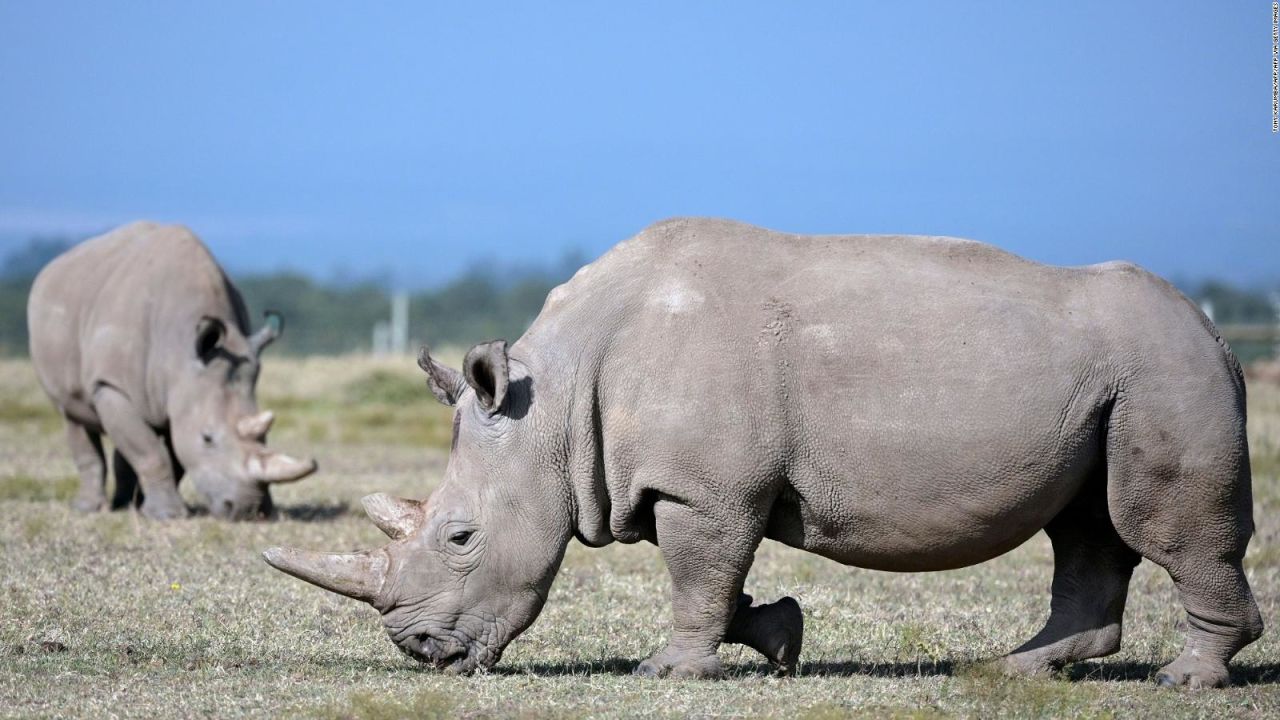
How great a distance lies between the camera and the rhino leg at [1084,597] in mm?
7199

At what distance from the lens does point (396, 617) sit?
6.95 metres

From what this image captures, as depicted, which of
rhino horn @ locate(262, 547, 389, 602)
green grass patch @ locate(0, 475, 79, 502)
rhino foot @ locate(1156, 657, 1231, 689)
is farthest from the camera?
green grass patch @ locate(0, 475, 79, 502)

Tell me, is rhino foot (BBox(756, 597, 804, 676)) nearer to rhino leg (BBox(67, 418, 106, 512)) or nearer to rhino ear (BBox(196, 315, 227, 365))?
rhino ear (BBox(196, 315, 227, 365))

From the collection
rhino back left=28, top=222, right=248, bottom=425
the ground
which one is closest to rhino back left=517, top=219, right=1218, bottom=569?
the ground

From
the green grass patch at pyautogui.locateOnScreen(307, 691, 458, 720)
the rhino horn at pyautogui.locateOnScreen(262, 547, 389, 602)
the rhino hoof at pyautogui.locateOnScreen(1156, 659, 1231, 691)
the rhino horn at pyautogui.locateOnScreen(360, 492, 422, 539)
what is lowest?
the rhino hoof at pyautogui.locateOnScreen(1156, 659, 1231, 691)

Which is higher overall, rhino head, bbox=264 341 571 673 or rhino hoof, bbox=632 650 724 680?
rhino head, bbox=264 341 571 673

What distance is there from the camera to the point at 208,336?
542 inches

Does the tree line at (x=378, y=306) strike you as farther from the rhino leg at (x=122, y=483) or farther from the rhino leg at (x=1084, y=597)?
the rhino leg at (x=1084, y=597)

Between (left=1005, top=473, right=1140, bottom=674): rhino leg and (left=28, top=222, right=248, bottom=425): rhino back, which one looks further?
(left=28, top=222, right=248, bottom=425): rhino back

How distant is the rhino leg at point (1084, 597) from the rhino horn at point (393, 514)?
2.65 m

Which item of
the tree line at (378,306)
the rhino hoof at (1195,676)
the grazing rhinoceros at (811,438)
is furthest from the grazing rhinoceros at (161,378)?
the tree line at (378,306)

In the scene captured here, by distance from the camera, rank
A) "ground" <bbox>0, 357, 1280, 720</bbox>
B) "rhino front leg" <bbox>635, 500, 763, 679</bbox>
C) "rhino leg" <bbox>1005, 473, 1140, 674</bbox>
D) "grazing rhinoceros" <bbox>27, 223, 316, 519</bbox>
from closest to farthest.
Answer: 1. "ground" <bbox>0, 357, 1280, 720</bbox>
2. "rhino front leg" <bbox>635, 500, 763, 679</bbox>
3. "rhino leg" <bbox>1005, 473, 1140, 674</bbox>
4. "grazing rhinoceros" <bbox>27, 223, 316, 519</bbox>

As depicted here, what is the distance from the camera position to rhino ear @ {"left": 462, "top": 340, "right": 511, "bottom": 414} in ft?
22.1

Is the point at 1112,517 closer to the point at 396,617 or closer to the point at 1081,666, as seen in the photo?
the point at 1081,666
